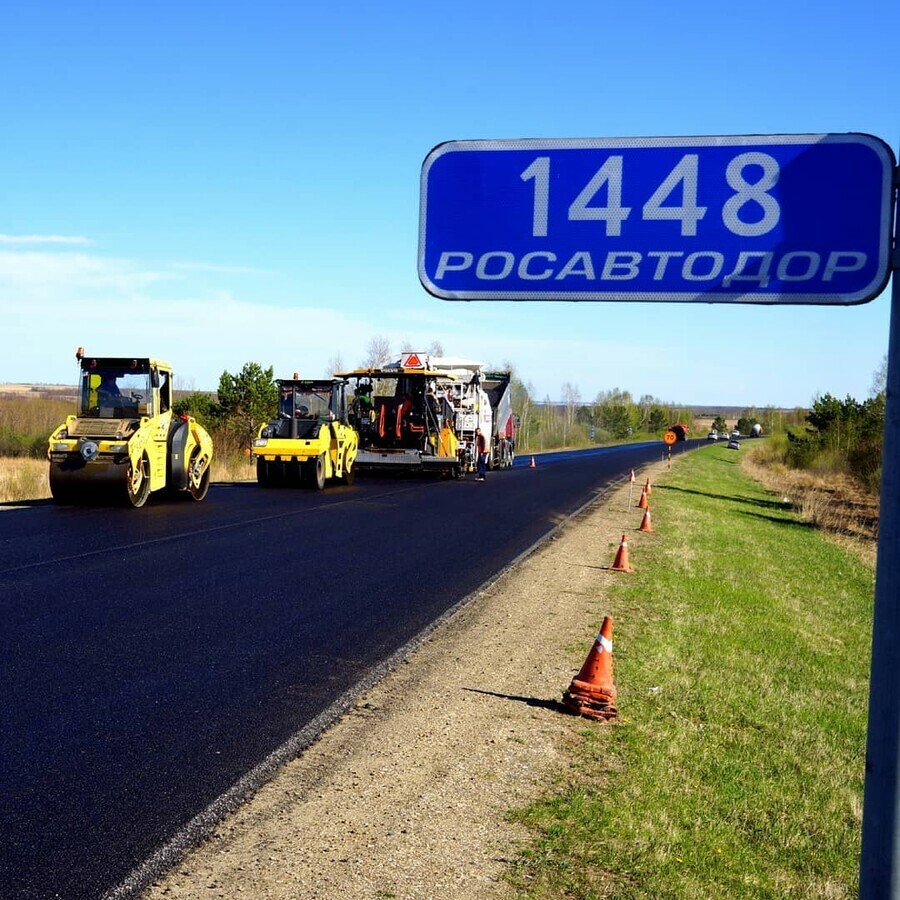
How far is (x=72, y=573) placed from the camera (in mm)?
11312

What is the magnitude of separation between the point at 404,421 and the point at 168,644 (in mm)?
22026

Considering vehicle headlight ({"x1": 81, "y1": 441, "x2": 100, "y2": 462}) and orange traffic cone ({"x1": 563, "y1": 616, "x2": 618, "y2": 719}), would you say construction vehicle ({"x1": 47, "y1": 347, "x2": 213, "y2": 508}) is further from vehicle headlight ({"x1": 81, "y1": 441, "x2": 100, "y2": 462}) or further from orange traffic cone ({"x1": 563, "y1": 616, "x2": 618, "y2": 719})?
orange traffic cone ({"x1": 563, "y1": 616, "x2": 618, "y2": 719})

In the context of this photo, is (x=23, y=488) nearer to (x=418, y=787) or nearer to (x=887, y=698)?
(x=418, y=787)

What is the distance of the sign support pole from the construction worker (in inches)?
1122

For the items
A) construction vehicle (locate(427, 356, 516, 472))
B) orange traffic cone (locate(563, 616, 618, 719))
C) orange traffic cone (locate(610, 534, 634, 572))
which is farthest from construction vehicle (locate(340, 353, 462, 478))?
orange traffic cone (locate(563, 616, 618, 719))

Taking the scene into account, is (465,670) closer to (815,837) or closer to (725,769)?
(725,769)

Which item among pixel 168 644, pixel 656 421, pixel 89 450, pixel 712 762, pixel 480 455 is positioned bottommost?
pixel 712 762

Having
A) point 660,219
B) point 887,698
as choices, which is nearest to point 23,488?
point 660,219

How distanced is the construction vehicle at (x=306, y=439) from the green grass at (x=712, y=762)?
12141mm

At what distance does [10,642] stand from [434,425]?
883 inches

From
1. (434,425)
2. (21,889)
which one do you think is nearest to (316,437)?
(434,425)

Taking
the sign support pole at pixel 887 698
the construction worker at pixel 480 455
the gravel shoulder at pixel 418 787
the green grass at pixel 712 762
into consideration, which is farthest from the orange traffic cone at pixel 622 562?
the construction worker at pixel 480 455

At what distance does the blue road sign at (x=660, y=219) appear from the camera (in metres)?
2.66

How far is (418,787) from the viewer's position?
5.49 m
